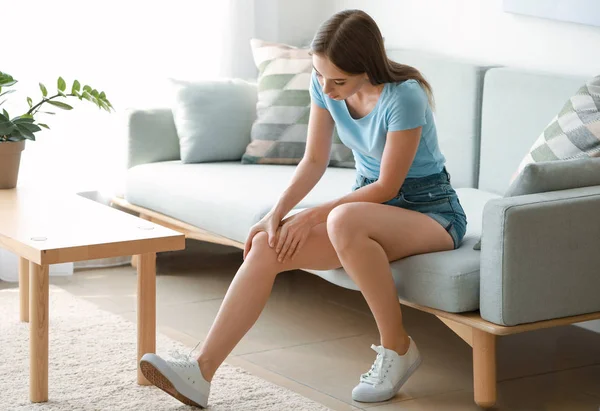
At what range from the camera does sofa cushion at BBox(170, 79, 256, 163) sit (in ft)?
12.5

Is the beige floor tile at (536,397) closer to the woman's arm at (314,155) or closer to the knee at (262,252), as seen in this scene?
the knee at (262,252)

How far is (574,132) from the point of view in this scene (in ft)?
9.27

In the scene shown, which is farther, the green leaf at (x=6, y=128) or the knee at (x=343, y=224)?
the green leaf at (x=6, y=128)

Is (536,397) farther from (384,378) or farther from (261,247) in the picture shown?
(261,247)

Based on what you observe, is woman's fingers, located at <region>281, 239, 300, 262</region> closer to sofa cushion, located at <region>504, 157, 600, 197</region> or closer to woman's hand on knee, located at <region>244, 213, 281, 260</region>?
woman's hand on knee, located at <region>244, 213, 281, 260</region>

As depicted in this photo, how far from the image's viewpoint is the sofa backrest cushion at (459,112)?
3.44m

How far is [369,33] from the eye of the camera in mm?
2482

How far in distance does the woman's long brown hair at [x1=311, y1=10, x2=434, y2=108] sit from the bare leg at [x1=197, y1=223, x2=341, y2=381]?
0.47 meters

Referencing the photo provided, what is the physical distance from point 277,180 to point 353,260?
102 centimetres

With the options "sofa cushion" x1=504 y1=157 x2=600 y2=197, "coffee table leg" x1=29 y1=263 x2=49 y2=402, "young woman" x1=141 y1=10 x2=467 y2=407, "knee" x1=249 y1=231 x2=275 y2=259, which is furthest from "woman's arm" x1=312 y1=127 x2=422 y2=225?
"coffee table leg" x1=29 y1=263 x2=49 y2=402

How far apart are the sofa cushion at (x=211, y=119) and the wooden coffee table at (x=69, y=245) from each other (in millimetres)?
890

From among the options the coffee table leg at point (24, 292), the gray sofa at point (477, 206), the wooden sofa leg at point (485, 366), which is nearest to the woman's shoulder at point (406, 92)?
the gray sofa at point (477, 206)

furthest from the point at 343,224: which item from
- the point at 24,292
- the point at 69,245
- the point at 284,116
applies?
the point at 284,116

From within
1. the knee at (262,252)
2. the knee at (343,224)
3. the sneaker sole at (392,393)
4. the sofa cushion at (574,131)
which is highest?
the sofa cushion at (574,131)
